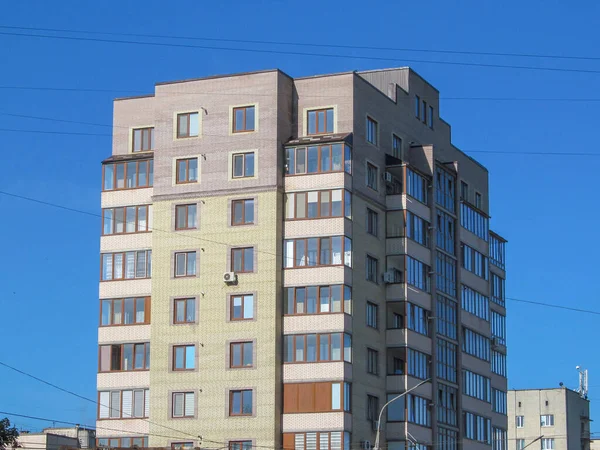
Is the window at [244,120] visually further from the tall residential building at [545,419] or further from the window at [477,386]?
the tall residential building at [545,419]

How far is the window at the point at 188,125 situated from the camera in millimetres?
84562

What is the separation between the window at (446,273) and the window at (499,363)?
1134 cm

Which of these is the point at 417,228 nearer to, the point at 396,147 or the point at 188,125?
the point at 396,147

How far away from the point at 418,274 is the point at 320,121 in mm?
11839

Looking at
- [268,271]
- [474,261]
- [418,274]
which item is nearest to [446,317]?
[418,274]

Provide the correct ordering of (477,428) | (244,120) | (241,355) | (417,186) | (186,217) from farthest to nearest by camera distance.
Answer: (477,428), (417,186), (186,217), (244,120), (241,355)

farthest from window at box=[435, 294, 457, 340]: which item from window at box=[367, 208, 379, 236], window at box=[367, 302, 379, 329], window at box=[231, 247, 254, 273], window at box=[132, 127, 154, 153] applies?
window at box=[132, 127, 154, 153]

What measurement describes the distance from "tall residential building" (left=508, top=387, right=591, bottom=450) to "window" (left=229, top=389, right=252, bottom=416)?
249 ft

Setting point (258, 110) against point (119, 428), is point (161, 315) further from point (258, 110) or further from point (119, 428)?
point (258, 110)

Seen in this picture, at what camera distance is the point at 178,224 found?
276ft

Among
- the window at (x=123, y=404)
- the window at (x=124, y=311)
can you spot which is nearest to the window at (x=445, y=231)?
the window at (x=124, y=311)

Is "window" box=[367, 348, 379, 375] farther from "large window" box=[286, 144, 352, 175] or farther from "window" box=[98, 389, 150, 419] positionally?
"window" box=[98, 389, 150, 419]

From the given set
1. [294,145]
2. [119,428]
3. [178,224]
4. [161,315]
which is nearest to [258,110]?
[294,145]

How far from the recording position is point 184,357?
82.7 meters
